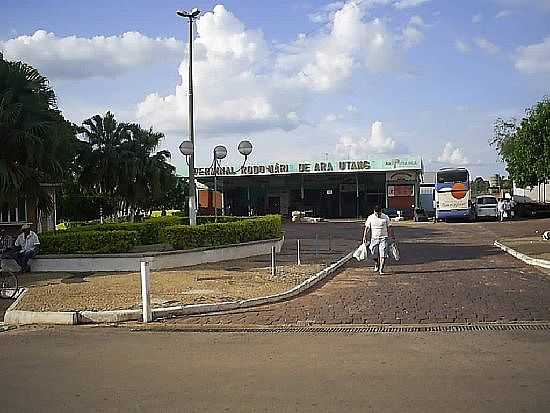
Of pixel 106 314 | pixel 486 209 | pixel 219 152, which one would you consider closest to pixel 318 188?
pixel 486 209

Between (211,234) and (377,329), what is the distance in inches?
398

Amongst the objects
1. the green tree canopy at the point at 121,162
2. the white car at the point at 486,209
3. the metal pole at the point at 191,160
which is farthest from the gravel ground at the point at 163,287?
the white car at the point at 486,209

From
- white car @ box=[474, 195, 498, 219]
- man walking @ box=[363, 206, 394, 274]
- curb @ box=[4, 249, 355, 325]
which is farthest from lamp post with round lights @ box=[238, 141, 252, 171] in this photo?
white car @ box=[474, 195, 498, 219]

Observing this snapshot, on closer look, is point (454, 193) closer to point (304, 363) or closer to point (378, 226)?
point (378, 226)

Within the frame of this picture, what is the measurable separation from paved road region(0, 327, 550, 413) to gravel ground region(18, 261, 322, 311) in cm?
263

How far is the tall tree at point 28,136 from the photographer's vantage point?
658 inches

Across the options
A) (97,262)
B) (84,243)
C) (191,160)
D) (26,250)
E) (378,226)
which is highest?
(191,160)

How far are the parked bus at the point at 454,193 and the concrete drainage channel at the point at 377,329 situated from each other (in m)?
37.9

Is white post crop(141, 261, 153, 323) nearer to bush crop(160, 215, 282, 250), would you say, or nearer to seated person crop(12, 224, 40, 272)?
seated person crop(12, 224, 40, 272)

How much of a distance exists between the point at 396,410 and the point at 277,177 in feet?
181

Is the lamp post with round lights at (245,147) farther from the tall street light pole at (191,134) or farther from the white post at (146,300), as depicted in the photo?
the white post at (146,300)

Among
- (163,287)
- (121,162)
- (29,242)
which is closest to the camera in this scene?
(163,287)

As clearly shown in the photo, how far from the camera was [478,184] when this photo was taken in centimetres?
9956

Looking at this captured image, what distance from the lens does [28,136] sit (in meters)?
16.6
